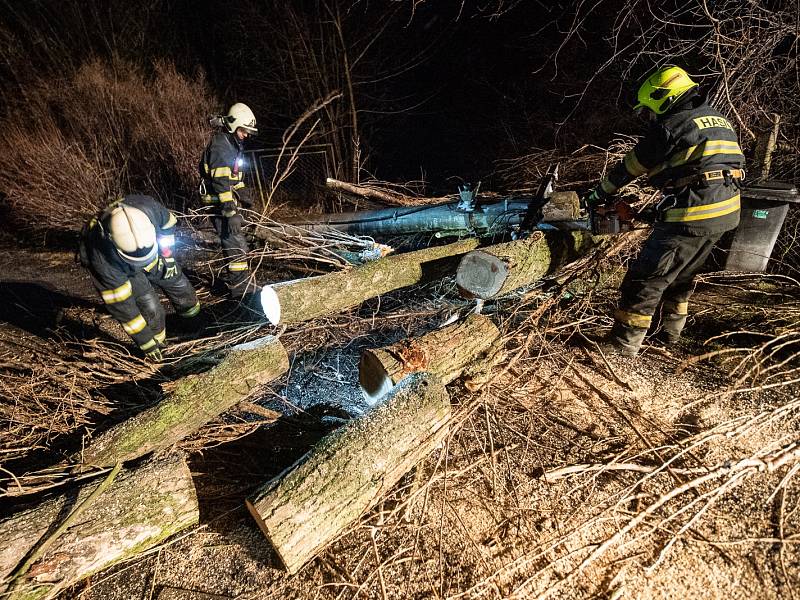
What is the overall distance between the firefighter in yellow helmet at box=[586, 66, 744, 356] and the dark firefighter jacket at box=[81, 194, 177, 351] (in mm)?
4015

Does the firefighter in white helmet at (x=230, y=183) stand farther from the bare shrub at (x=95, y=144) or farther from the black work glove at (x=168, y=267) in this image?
the bare shrub at (x=95, y=144)

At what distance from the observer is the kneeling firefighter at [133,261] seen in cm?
301

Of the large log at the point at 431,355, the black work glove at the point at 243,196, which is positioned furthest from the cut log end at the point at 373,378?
the black work glove at the point at 243,196

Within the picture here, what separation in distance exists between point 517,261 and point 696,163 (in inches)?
53.5

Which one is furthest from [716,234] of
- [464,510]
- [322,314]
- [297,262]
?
[297,262]

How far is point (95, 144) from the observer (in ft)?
21.9

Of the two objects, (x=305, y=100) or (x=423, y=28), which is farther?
(x=423, y=28)

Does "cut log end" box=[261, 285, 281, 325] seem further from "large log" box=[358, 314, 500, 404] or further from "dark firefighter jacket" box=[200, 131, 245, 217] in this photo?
"dark firefighter jacket" box=[200, 131, 245, 217]

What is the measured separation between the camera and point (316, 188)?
8.42 meters

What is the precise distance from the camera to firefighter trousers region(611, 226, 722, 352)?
9.10 ft

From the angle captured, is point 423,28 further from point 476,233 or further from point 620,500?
point 620,500

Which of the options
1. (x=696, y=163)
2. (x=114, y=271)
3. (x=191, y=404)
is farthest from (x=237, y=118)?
(x=696, y=163)

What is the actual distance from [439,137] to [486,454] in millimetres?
9936

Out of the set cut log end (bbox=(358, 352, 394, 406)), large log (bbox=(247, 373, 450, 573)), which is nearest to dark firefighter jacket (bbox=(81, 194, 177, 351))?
cut log end (bbox=(358, 352, 394, 406))
